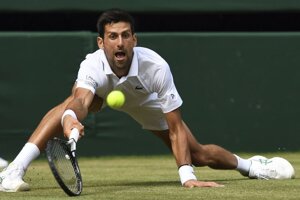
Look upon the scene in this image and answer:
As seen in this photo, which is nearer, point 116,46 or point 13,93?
point 116,46

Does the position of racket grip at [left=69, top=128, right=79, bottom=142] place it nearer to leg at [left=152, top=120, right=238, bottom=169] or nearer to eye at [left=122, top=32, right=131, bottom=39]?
eye at [left=122, top=32, right=131, bottom=39]

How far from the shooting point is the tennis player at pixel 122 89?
6922mm

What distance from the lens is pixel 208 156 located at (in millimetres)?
7922

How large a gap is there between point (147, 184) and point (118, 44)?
1248 millimetres

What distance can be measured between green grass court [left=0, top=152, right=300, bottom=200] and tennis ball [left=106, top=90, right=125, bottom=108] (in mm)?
619

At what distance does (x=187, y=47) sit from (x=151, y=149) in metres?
1.31

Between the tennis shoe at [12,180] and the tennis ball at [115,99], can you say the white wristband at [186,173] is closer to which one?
the tennis ball at [115,99]

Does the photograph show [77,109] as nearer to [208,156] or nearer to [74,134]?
[74,134]

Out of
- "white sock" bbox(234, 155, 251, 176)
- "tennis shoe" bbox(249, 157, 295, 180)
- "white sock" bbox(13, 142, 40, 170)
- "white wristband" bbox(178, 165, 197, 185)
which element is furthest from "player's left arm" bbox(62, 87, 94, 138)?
"tennis shoe" bbox(249, 157, 295, 180)

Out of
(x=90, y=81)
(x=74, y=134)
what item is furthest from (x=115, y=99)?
(x=74, y=134)

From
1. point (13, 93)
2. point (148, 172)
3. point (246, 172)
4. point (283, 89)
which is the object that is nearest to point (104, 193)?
point (246, 172)

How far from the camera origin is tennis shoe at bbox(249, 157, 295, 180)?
7969 millimetres

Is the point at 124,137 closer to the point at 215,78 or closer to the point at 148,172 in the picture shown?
the point at 215,78

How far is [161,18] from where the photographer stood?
13797 mm
